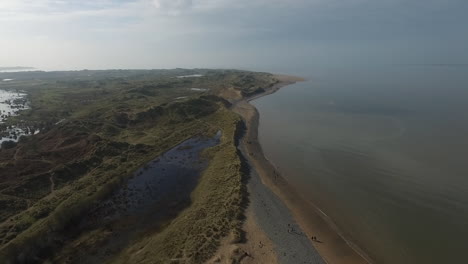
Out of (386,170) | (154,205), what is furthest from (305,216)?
(386,170)

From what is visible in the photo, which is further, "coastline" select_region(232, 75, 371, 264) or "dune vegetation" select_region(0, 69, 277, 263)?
"dune vegetation" select_region(0, 69, 277, 263)

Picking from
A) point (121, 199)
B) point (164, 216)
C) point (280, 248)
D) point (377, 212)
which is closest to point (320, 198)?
point (377, 212)

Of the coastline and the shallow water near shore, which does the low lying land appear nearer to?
the coastline

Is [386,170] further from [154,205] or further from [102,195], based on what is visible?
[102,195]

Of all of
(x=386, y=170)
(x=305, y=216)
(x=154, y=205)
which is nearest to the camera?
(x=305, y=216)

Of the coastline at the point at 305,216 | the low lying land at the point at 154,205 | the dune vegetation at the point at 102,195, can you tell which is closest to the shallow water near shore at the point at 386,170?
the coastline at the point at 305,216

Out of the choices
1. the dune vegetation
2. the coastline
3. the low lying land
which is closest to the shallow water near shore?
the coastline

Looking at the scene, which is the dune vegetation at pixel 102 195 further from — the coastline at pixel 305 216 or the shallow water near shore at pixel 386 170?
the shallow water near shore at pixel 386 170

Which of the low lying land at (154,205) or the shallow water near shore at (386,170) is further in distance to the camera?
the shallow water near shore at (386,170)
